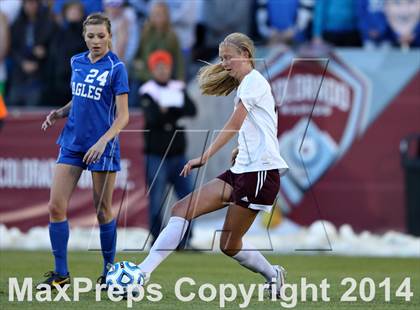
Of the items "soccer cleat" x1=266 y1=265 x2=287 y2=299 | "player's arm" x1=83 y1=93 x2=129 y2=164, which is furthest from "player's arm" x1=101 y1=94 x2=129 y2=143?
"soccer cleat" x1=266 y1=265 x2=287 y2=299

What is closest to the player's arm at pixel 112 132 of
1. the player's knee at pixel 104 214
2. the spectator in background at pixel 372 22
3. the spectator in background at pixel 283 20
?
the player's knee at pixel 104 214

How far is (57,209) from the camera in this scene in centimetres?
928

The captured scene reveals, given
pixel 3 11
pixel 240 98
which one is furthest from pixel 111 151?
pixel 3 11

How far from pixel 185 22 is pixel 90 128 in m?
7.78

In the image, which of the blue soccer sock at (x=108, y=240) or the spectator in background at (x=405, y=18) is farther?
the spectator in background at (x=405, y=18)

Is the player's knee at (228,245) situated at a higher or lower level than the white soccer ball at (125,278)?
higher

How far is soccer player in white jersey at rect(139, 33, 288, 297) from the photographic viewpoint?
28.3 feet

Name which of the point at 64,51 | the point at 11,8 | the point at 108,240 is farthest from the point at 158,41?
the point at 108,240

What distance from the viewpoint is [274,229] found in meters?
16.2

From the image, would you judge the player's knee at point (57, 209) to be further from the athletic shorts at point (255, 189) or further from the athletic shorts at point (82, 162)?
the athletic shorts at point (255, 189)

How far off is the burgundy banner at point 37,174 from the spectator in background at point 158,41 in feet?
2.69

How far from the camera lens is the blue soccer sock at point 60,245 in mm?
9297

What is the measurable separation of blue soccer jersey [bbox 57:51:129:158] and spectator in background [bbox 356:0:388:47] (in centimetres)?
781

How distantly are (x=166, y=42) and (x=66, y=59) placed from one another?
159 cm
